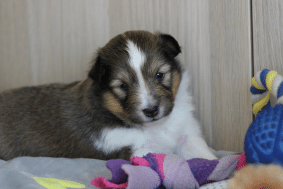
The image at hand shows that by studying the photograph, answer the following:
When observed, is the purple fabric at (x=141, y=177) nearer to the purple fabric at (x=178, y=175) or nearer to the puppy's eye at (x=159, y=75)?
the purple fabric at (x=178, y=175)

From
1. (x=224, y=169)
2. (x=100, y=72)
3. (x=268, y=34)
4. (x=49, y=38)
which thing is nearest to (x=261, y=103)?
(x=224, y=169)

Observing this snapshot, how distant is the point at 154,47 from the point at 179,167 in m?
1.06

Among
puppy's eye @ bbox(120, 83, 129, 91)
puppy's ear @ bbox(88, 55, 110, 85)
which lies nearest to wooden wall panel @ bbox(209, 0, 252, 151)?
puppy's eye @ bbox(120, 83, 129, 91)

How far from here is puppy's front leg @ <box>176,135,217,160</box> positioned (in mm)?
2192

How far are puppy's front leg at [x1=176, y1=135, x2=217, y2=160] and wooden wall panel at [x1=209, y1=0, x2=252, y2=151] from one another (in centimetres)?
26

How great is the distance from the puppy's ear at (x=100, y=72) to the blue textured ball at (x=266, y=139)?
1.23 metres

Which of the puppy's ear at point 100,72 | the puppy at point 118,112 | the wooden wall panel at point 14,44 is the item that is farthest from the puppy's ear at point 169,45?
the wooden wall panel at point 14,44

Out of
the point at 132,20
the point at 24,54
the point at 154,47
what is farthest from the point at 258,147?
the point at 24,54

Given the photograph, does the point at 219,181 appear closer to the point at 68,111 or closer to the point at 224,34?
the point at 224,34

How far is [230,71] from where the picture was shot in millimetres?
2357

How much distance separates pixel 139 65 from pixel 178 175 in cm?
92

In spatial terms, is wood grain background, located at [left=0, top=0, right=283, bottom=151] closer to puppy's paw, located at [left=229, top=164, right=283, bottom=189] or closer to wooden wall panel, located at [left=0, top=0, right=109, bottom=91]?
wooden wall panel, located at [left=0, top=0, right=109, bottom=91]

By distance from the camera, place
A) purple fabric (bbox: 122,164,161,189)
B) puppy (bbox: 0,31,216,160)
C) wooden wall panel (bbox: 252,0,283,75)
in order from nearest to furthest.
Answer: purple fabric (bbox: 122,164,161,189) < wooden wall panel (bbox: 252,0,283,75) < puppy (bbox: 0,31,216,160)

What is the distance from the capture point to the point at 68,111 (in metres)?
2.59
